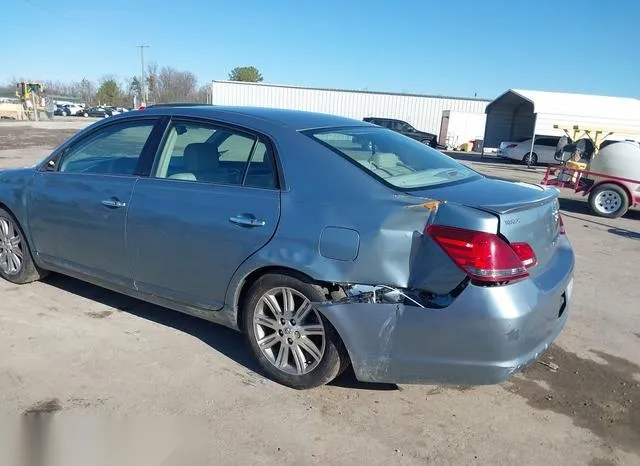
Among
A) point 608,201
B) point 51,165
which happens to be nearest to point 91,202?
point 51,165

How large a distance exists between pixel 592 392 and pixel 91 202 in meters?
3.70

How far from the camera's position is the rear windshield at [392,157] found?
3.22 metres

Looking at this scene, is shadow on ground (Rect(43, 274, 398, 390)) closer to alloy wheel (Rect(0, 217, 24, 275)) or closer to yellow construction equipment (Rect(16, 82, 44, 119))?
alloy wheel (Rect(0, 217, 24, 275))

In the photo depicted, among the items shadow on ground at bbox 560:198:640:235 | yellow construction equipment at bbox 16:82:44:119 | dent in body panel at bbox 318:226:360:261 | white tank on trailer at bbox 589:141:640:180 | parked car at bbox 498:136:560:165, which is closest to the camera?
dent in body panel at bbox 318:226:360:261

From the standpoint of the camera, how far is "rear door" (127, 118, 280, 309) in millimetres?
3297

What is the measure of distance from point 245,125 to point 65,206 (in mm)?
1720

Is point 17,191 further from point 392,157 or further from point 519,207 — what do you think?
point 519,207

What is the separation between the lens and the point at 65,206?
423cm

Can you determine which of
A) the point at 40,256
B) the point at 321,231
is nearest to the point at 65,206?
the point at 40,256

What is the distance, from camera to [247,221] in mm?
3262

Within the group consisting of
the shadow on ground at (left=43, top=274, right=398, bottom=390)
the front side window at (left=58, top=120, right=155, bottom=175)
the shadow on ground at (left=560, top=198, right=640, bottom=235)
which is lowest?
the shadow on ground at (left=560, top=198, right=640, bottom=235)

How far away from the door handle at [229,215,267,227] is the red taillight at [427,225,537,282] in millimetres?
1067

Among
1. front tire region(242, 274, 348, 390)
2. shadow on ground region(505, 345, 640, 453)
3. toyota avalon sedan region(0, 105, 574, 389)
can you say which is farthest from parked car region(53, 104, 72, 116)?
shadow on ground region(505, 345, 640, 453)

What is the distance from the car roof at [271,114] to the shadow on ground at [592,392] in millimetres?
2111
